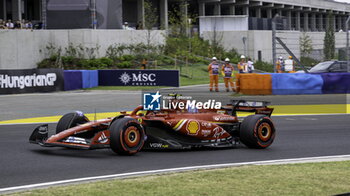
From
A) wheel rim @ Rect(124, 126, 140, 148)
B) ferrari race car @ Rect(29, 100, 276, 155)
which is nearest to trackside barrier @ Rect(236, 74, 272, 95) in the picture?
ferrari race car @ Rect(29, 100, 276, 155)

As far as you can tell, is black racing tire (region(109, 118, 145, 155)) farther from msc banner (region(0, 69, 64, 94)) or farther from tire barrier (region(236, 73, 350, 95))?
msc banner (region(0, 69, 64, 94))

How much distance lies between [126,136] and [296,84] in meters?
15.4

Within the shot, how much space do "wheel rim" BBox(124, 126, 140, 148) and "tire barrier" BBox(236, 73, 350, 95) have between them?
14.3m

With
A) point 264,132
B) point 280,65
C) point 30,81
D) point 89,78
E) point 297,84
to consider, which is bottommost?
point 264,132

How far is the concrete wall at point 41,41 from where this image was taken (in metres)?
36.1

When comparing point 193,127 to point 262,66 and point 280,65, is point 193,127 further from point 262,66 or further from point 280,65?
point 262,66

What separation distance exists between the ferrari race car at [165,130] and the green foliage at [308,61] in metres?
19.3

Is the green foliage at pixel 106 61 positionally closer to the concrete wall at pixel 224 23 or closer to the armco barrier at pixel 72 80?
the armco barrier at pixel 72 80

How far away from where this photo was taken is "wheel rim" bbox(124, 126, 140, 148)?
10.1 m

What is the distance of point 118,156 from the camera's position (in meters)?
10.4

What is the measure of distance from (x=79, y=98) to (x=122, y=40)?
55.7 ft

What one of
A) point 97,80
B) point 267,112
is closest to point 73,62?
point 97,80

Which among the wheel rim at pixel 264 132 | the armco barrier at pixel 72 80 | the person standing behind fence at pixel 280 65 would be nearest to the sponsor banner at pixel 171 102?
the wheel rim at pixel 264 132

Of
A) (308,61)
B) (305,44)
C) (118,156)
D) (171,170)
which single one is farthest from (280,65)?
(171,170)
